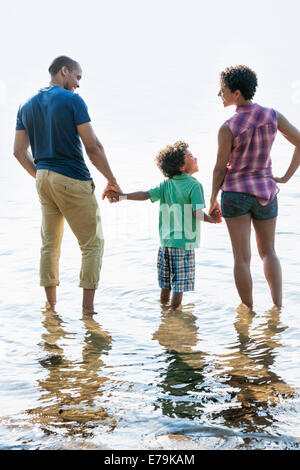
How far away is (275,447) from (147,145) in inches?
495

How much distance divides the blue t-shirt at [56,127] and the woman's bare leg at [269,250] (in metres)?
1.36

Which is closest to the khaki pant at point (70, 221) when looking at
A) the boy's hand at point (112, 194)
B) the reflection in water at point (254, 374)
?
the boy's hand at point (112, 194)

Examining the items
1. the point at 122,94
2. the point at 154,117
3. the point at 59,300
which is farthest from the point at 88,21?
the point at 59,300

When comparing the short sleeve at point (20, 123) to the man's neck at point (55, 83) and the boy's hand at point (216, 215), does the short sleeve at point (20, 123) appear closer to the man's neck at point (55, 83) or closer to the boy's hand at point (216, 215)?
the man's neck at point (55, 83)

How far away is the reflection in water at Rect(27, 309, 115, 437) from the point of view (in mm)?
3111

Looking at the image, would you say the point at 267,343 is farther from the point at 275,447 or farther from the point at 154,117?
the point at 154,117

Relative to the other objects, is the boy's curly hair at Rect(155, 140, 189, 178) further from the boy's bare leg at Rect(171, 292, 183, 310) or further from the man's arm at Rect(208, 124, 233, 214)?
the boy's bare leg at Rect(171, 292, 183, 310)

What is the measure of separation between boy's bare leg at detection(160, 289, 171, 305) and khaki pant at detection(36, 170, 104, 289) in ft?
1.88

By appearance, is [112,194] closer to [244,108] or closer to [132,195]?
[132,195]

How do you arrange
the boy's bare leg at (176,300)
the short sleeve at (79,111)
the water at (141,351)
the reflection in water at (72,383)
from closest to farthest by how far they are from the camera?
1. the water at (141,351)
2. the reflection in water at (72,383)
3. the short sleeve at (79,111)
4. the boy's bare leg at (176,300)

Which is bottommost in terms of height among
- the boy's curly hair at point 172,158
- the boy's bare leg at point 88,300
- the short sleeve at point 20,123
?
the boy's bare leg at point 88,300

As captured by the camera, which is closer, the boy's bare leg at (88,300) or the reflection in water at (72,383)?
the reflection in water at (72,383)

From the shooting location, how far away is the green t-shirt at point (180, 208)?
187 inches

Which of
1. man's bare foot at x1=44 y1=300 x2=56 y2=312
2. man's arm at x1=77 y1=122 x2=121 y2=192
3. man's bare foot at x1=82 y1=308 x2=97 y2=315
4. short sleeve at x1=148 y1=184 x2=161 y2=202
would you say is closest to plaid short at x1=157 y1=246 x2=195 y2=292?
short sleeve at x1=148 y1=184 x2=161 y2=202
